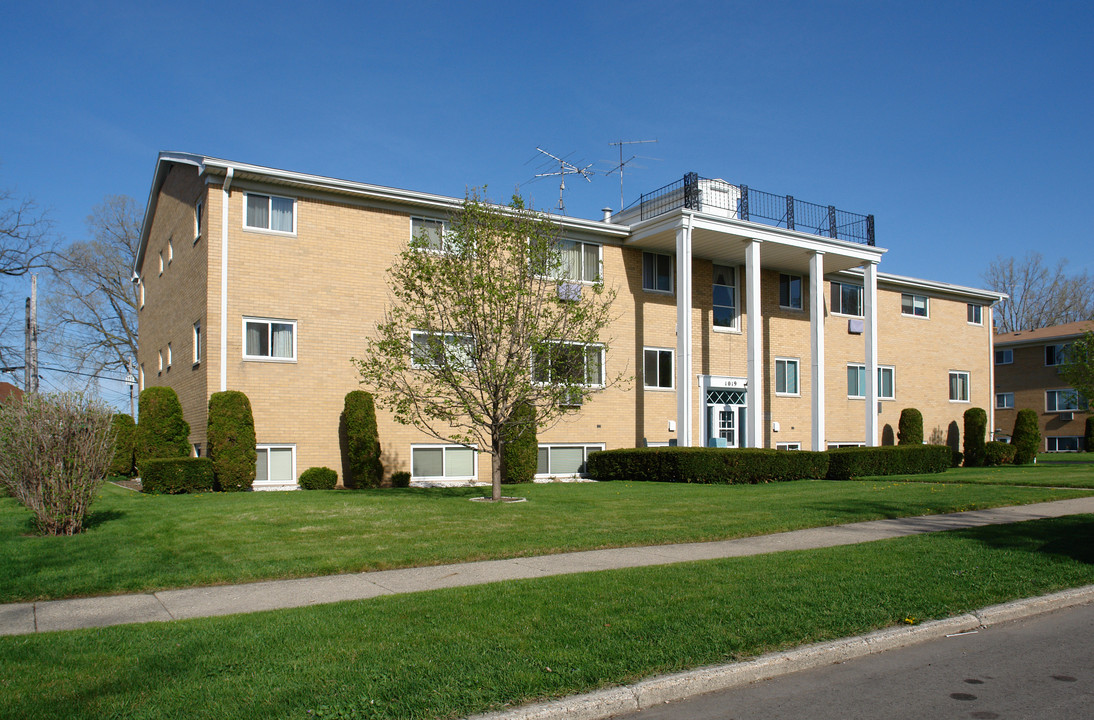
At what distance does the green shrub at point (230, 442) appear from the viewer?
18.2 meters

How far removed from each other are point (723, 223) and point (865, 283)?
707 centimetres

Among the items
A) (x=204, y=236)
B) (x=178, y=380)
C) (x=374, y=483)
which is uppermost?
(x=204, y=236)

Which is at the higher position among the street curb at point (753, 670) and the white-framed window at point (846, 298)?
the white-framed window at point (846, 298)

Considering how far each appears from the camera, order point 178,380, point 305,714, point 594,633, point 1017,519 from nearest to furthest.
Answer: point 305,714 → point 594,633 → point 1017,519 → point 178,380

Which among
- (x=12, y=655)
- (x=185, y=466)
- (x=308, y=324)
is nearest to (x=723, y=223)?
(x=308, y=324)

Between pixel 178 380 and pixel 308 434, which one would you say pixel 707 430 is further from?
pixel 178 380

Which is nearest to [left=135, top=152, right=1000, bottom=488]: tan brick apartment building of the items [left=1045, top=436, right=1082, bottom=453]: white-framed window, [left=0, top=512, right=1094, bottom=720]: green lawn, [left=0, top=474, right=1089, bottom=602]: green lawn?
[left=0, top=474, right=1089, bottom=602]: green lawn

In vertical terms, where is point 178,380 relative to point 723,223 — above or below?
below

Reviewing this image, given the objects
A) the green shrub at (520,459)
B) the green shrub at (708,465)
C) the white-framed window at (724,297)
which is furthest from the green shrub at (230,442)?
the white-framed window at (724,297)

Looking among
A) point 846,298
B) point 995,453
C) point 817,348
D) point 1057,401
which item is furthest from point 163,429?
point 1057,401

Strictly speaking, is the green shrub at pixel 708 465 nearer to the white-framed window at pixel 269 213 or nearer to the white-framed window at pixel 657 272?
the white-framed window at pixel 657 272

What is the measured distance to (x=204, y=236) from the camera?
773 inches

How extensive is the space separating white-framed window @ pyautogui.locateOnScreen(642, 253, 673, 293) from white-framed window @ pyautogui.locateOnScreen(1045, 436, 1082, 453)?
3255 centimetres

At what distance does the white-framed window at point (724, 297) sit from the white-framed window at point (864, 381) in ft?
19.6
